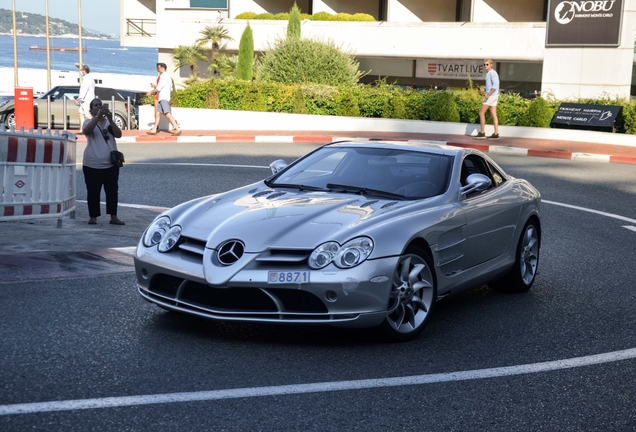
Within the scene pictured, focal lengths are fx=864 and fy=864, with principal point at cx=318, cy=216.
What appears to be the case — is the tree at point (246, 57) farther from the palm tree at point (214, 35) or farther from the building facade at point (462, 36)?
the palm tree at point (214, 35)

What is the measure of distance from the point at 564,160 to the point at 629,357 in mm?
14852

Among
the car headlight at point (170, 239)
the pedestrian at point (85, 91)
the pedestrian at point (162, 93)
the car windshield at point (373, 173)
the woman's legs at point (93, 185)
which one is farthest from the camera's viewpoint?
the pedestrian at point (162, 93)

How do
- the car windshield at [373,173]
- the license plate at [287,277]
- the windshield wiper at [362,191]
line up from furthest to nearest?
the car windshield at [373,173]
the windshield wiper at [362,191]
the license plate at [287,277]

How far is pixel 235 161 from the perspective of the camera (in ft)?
57.9

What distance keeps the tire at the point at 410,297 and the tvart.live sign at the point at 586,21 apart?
25134 mm

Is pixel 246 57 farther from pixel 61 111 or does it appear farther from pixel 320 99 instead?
pixel 61 111

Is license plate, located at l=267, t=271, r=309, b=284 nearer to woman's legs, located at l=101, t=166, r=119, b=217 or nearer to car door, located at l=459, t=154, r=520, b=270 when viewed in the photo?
car door, located at l=459, t=154, r=520, b=270

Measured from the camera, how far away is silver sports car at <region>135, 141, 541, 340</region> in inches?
215

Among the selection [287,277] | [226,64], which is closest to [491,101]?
[287,277]

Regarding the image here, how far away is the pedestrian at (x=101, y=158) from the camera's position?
1012 centimetres

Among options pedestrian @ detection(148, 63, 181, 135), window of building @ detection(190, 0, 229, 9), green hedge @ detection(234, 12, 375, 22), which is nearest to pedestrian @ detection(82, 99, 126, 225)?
pedestrian @ detection(148, 63, 181, 135)

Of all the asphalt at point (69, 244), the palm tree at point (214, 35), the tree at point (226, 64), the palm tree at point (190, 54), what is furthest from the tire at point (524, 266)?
the palm tree at point (190, 54)

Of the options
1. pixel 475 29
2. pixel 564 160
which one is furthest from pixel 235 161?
pixel 475 29

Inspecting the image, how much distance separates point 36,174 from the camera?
987 cm
